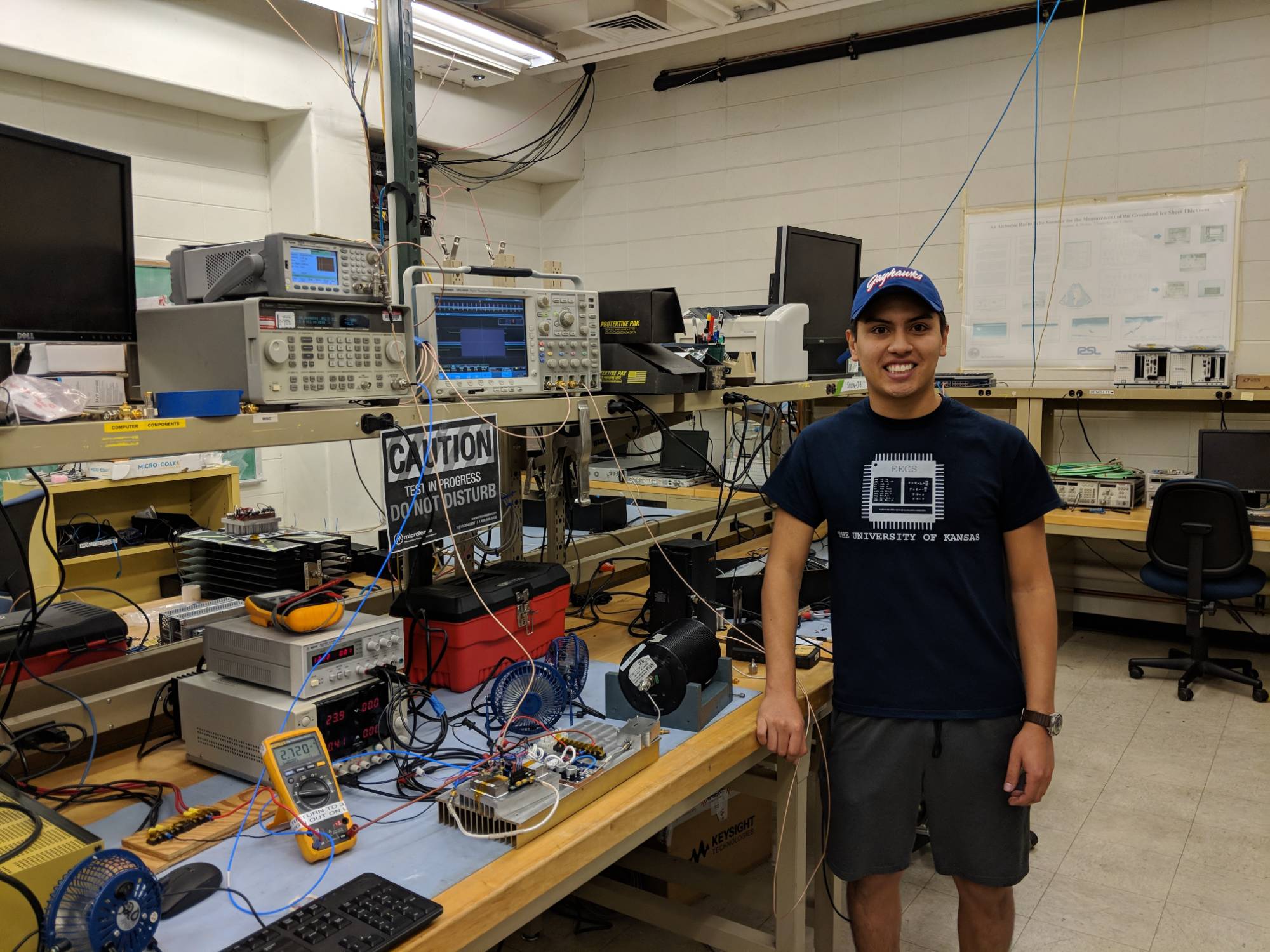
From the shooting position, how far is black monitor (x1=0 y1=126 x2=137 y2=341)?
1.33m

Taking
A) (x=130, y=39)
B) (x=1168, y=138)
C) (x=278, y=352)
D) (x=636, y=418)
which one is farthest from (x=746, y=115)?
(x=278, y=352)

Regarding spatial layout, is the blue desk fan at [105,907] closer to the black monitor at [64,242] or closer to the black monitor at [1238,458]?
the black monitor at [64,242]

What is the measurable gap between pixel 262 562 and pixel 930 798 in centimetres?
162

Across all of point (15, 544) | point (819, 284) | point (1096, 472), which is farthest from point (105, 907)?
point (1096, 472)

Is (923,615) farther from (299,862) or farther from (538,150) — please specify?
(538,150)

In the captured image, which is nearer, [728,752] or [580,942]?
[728,752]

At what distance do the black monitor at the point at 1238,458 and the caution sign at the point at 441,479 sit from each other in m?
3.47

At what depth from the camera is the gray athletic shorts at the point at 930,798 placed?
1.57 meters

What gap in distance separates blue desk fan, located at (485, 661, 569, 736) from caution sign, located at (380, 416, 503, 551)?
287 mm

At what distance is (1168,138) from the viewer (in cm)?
436

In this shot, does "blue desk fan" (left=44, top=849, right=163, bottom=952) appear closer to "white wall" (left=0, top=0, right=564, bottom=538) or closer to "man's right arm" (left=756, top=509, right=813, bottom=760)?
"man's right arm" (left=756, top=509, right=813, bottom=760)

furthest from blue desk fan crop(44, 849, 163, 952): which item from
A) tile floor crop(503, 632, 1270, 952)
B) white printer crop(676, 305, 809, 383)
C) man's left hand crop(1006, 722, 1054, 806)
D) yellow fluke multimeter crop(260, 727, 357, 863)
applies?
white printer crop(676, 305, 809, 383)

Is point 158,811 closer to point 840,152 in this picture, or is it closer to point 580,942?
point 580,942

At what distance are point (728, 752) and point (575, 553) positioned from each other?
117 cm
